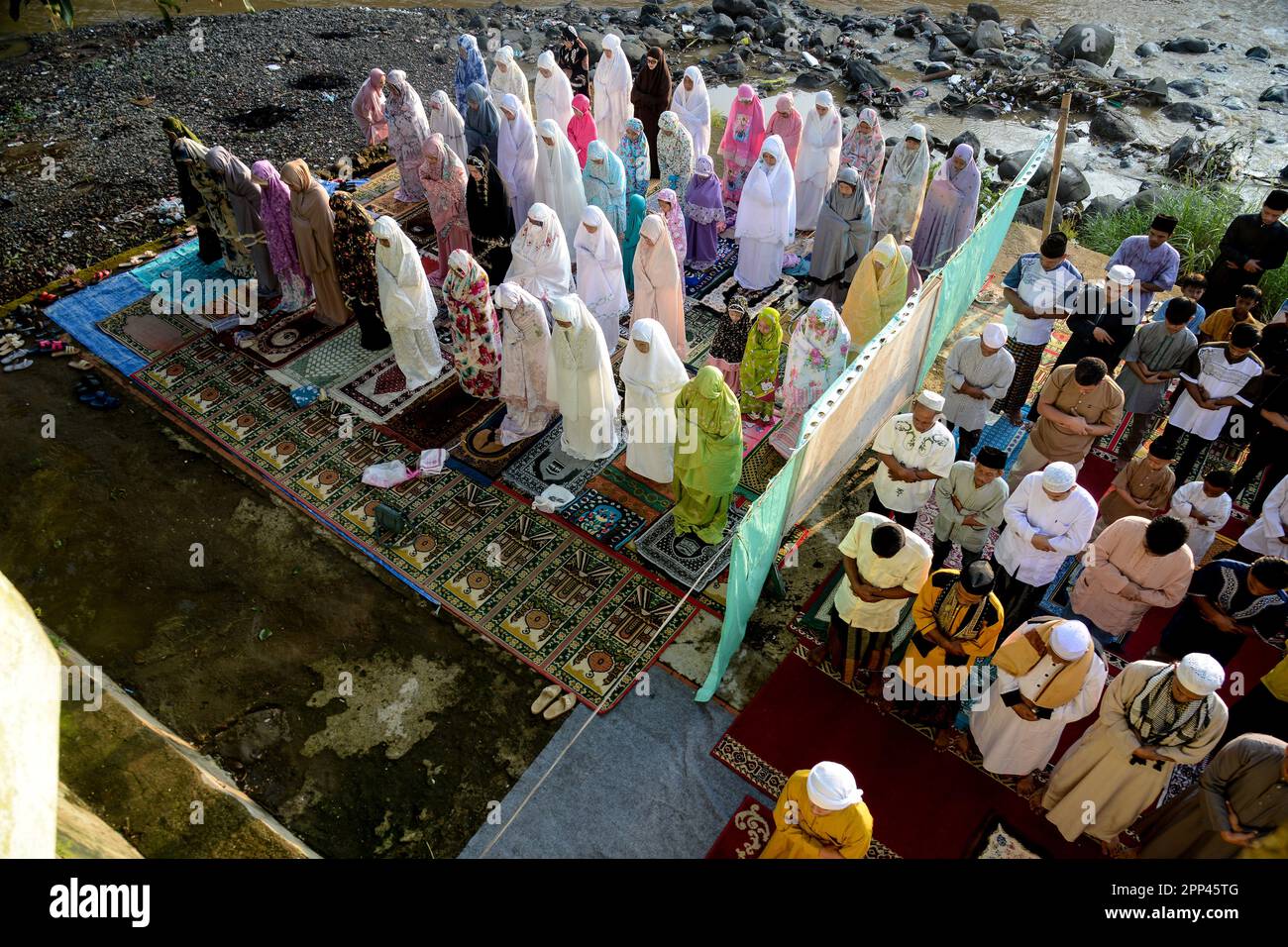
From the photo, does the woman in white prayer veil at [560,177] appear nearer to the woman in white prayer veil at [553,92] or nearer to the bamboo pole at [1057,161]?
the woman in white prayer veil at [553,92]

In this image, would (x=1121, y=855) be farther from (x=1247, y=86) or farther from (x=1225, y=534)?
(x=1247, y=86)

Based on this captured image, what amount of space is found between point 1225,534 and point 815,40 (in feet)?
40.4

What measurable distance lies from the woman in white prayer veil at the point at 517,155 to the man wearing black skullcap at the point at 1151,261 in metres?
5.85

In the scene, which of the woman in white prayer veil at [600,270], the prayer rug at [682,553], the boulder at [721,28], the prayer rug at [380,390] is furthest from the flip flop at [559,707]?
the boulder at [721,28]

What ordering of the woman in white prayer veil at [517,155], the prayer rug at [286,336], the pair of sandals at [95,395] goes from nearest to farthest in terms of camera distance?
the pair of sandals at [95,395] < the prayer rug at [286,336] < the woman in white prayer veil at [517,155]

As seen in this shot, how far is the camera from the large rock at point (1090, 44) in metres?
15.6

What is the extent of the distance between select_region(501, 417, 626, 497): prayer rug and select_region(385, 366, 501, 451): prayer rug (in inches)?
19.9

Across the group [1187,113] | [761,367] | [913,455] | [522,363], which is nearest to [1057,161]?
[761,367]

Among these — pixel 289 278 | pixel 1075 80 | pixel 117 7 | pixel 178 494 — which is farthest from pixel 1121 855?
pixel 117 7

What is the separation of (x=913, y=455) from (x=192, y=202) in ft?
25.0

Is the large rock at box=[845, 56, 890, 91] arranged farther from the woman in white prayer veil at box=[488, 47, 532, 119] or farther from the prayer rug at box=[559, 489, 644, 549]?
the prayer rug at box=[559, 489, 644, 549]

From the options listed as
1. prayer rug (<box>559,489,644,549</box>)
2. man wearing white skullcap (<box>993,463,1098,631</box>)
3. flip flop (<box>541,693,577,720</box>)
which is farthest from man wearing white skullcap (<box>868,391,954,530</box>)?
flip flop (<box>541,693,577,720</box>)

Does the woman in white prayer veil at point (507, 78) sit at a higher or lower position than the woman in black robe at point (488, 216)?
higher

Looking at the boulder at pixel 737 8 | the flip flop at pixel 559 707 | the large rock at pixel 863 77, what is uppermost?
the boulder at pixel 737 8
